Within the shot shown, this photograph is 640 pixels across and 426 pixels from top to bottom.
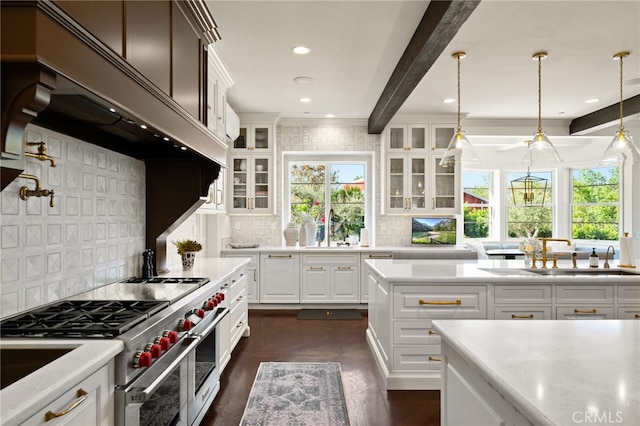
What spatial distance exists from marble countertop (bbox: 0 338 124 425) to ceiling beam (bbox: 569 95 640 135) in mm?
5848

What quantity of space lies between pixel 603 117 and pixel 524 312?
3.81 meters

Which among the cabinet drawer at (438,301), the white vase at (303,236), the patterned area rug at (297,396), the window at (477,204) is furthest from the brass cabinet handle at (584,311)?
the window at (477,204)

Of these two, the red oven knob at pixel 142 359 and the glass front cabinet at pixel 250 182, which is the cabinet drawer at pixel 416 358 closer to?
the red oven knob at pixel 142 359

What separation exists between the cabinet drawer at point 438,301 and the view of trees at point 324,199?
3231mm

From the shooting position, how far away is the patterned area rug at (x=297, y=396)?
239 cm

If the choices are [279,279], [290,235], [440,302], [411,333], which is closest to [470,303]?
[440,302]

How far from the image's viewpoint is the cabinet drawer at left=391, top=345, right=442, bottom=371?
2.83 metres

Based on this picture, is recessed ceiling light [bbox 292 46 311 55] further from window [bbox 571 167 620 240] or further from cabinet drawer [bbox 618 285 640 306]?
window [bbox 571 167 620 240]

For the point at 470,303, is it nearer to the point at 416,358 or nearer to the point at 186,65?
the point at 416,358

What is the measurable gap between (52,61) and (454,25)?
220 cm

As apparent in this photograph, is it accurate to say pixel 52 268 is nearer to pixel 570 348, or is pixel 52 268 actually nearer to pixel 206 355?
pixel 206 355

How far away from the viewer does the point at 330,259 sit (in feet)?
17.2

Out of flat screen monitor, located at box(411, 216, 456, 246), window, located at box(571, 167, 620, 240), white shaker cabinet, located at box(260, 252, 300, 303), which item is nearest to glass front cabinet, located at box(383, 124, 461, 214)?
flat screen monitor, located at box(411, 216, 456, 246)

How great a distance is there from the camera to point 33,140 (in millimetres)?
1676
